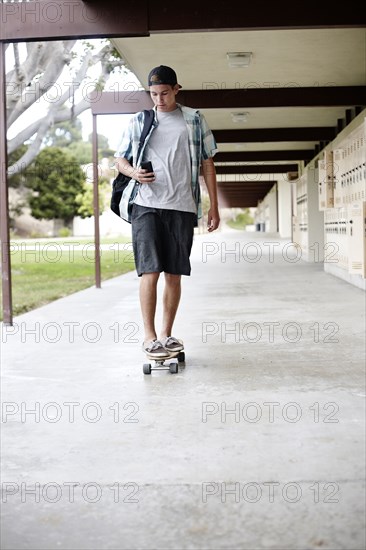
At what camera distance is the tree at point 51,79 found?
46.0ft

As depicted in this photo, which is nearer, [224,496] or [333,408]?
[224,496]

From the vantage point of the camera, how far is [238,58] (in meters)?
7.88

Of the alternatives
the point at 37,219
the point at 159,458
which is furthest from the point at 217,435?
the point at 37,219

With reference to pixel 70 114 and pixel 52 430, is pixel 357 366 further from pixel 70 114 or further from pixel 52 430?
pixel 70 114

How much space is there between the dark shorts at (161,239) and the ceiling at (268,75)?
2.27 meters

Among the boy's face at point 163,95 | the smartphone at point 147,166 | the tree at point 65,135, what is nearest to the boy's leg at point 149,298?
the smartphone at point 147,166

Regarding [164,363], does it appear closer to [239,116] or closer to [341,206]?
[341,206]

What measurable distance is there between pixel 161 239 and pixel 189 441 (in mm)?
1609

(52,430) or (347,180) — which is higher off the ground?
(347,180)

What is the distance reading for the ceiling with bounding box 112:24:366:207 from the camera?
287 inches

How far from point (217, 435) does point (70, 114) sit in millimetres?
13511

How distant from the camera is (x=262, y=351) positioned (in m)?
4.97

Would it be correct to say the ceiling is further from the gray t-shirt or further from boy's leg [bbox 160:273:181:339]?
boy's leg [bbox 160:273:181:339]

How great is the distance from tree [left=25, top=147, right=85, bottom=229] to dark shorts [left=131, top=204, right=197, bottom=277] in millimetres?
43146
